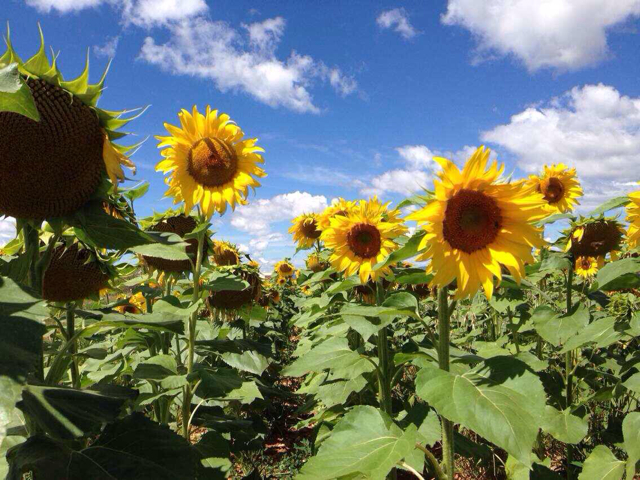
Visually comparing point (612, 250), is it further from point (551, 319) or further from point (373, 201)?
point (373, 201)

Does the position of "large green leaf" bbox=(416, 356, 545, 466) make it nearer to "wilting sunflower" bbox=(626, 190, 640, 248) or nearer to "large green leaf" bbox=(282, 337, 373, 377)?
"large green leaf" bbox=(282, 337, 373, 377)

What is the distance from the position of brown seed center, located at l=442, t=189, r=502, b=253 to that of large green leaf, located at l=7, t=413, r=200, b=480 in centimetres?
117

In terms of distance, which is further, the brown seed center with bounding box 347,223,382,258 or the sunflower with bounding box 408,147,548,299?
the brown seed center with bounding box 347,223,382,258

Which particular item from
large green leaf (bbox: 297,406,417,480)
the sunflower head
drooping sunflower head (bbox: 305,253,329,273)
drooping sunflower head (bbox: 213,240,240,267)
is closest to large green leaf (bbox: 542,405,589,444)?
large green leaf (bbox: 297,406,417,480)

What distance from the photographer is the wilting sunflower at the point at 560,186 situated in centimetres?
615

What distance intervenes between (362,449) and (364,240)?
6.14ft

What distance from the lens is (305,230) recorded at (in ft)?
21.5

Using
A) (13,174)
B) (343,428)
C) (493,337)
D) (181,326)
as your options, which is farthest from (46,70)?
(493,337)

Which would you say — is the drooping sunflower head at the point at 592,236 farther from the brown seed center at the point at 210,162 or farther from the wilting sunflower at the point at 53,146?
the wilting sunflower at the point at 53,146

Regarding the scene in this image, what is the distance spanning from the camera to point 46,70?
1.26m

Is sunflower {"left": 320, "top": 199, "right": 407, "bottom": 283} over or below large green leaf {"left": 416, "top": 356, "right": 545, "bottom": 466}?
over

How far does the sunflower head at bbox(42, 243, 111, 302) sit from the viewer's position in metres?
1.95

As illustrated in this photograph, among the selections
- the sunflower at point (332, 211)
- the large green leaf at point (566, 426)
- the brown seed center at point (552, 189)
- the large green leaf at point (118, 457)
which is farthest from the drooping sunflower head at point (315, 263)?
the large green leaf at point (118, 457)

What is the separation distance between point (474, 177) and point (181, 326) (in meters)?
1.19
